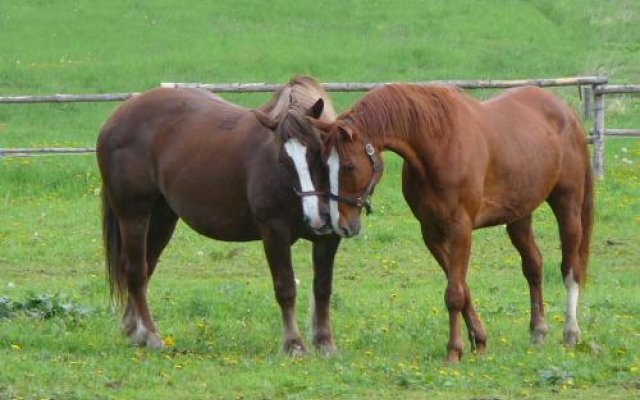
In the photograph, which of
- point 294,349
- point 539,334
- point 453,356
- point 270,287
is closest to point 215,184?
point 294,349

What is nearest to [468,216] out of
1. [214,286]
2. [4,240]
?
[214,286]

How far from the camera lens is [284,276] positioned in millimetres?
8711

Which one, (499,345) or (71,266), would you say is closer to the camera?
(499,345)

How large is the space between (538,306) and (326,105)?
2166mm

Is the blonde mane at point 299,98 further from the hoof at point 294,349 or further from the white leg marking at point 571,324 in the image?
the white leg marking at point 571,324

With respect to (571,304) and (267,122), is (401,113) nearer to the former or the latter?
(267,122)

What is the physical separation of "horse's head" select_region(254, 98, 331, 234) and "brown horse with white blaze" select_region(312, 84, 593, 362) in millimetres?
94

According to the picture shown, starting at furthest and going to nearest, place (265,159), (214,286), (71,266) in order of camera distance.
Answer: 1. (71,266)
2. (214,286)
3. (265,159)

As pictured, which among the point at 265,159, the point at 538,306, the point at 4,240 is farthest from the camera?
the point at 4,240

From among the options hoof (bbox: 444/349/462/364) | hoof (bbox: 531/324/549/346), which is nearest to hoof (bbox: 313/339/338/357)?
hoof (bbox: 444/349/462/364)

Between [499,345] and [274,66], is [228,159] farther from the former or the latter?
[274,66]

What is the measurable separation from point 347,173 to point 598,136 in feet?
35.7

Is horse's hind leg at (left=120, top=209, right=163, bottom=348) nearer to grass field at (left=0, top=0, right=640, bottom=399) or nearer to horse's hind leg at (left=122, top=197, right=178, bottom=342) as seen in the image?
grass field at (left=0, top=0, right=640, bottom=399)

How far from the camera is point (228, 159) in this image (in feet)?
29.8
